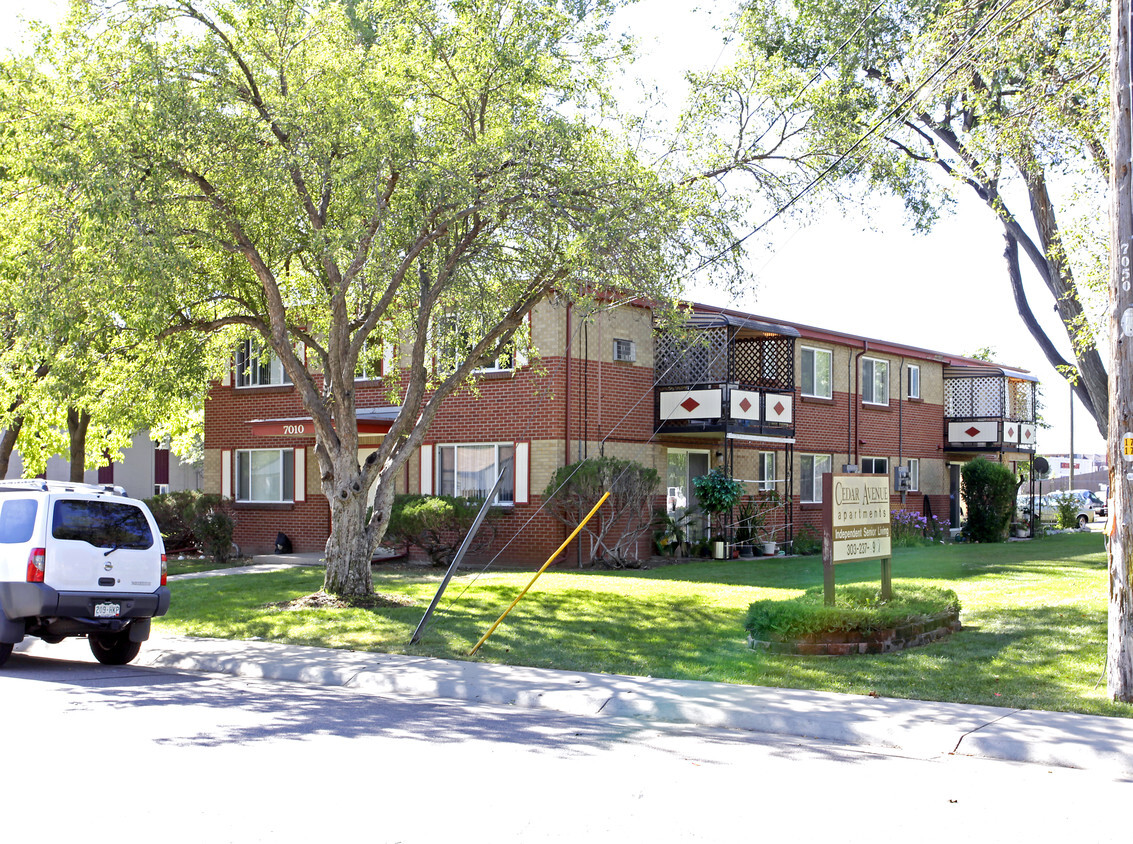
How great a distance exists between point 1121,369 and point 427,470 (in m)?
17.3

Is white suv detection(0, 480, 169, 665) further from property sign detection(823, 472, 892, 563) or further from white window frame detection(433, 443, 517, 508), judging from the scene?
white window frame detection(433, 443, 517, 508)

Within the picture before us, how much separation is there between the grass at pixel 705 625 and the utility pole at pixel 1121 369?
0.57 meters

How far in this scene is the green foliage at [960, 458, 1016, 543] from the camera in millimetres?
29484

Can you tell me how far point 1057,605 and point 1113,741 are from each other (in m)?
6.97

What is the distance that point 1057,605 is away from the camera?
14.1 meters

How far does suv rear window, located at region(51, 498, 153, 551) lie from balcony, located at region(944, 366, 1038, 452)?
2684 cm

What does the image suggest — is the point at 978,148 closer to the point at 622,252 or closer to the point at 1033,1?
the point at 1033,1

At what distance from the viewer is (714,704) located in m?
Result: 9.13

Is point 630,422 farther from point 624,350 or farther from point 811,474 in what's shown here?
point 811,474

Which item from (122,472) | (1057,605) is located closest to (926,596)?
(1057,605)

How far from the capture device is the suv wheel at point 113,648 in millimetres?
12266

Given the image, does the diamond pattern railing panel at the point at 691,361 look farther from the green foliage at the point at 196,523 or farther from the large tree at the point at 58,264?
the large tree at the point at 58,264

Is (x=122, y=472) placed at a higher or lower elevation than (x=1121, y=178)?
lower

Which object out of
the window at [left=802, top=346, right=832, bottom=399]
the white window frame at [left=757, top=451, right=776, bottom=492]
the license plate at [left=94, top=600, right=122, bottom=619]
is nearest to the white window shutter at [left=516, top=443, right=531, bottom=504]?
the white window frame at [left=757, top=451, right=776, bottom=492]
